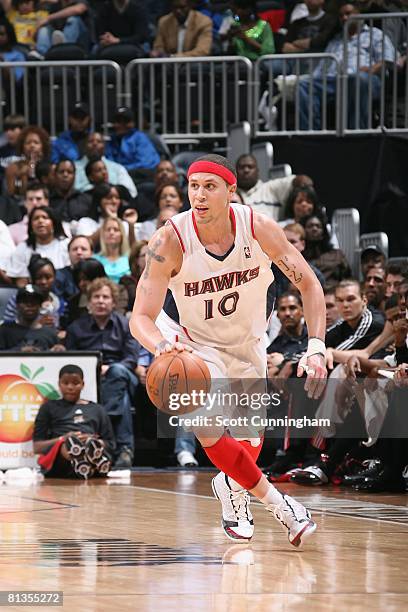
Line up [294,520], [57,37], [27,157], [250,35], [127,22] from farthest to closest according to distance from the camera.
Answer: [127,22]
[57,37]
[250,35]
[27,157]
[294,520]

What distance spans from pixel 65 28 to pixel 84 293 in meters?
5.89

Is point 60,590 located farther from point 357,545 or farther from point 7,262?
point 7,262

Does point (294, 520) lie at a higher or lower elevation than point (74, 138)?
lower

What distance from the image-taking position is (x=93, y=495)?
925 cm

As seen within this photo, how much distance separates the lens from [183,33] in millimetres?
16203

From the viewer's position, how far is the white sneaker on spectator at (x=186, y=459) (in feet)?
37.5

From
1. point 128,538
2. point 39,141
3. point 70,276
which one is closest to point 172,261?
point 128,538

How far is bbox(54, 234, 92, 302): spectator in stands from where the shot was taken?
41.8ft

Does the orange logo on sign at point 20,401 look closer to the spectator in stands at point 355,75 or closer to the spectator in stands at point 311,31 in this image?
the spectator in stands at point 355,75

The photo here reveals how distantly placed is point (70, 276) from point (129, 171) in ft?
8.74

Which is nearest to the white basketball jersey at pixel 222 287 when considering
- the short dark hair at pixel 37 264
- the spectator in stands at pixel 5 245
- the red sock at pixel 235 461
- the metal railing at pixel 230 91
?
the red sock at pixel 235 461

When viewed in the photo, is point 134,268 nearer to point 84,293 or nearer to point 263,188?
point 84,293

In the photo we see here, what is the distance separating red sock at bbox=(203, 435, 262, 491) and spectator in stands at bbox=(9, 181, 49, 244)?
7589 millimetres

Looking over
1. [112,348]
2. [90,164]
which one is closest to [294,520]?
[112,348]
